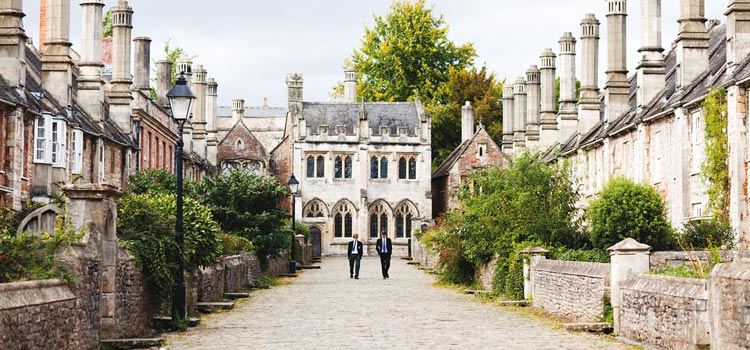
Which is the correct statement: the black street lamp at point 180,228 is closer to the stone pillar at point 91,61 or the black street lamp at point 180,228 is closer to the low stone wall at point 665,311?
the low stone wall at point 665,311

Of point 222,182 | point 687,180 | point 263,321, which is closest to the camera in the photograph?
point 263,321

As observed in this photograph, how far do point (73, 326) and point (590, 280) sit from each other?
Result: 9740 millimetres

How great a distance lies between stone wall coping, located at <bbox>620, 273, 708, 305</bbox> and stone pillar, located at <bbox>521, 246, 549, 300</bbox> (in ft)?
26.0

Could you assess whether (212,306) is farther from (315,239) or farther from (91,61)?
(315,239)

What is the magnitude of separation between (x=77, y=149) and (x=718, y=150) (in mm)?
21829

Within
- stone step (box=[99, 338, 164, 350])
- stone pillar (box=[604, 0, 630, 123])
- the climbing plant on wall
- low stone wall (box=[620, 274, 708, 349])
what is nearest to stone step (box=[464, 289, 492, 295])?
the climbing plant on wall

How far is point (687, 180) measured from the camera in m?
36.6

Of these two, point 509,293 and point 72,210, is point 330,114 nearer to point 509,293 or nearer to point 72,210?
point 509,293

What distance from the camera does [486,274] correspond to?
3306 cm

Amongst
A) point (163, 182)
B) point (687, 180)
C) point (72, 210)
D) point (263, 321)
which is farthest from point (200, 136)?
point (72, 210)

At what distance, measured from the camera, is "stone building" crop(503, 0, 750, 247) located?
3200 cm

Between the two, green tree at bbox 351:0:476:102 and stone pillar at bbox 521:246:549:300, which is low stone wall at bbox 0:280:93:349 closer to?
stone pillar at bbox 521:246:549:300

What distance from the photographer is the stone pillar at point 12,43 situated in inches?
1437

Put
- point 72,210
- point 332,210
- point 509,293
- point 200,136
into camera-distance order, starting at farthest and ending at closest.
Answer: point 332,210 → point 200,136 → point 509,293 → point 72,210
